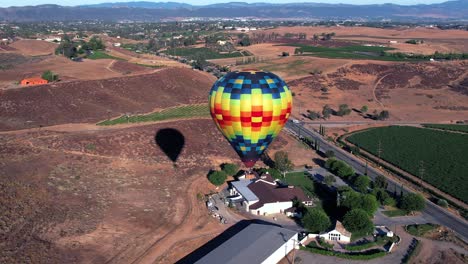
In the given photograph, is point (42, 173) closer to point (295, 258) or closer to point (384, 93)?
point (295, 258)

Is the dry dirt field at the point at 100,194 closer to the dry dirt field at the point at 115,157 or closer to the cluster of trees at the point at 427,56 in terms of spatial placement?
the dry dirt field at the point at 115,157

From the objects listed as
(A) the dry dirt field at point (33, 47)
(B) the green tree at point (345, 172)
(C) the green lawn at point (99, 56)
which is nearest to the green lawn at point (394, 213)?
(B) the green tree at point (345, 172)

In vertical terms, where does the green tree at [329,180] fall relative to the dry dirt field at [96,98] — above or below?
below

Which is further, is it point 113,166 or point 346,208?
point 113,166

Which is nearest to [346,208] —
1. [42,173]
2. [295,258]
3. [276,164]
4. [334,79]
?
[295,258]

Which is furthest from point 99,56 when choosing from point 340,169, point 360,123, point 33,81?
point 340,169

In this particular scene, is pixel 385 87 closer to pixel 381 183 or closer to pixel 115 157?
pixel 381 183
